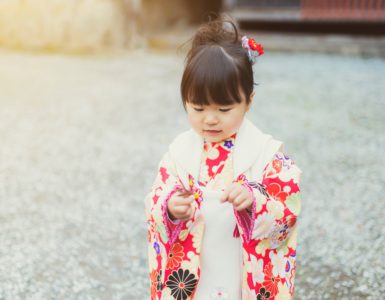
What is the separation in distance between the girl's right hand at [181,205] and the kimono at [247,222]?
3 centimetres

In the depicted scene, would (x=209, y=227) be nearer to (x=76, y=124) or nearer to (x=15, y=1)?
(x=76, y=124)

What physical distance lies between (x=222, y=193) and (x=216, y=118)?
0.83 feet

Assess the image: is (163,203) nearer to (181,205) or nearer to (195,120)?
(181,205)

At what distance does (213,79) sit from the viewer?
1.61 m

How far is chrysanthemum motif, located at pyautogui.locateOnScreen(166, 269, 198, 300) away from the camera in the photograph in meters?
1.73

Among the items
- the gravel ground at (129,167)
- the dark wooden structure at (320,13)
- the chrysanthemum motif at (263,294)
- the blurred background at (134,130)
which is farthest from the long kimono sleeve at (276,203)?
the dark wooden structure at (320,13)

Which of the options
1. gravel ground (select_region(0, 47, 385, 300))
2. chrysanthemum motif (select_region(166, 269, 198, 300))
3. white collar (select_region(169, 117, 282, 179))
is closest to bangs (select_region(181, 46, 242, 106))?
white collar (select_region(169, 117, 282, 179))

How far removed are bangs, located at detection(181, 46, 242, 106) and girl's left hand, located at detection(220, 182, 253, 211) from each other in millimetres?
289

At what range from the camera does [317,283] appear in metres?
2.68

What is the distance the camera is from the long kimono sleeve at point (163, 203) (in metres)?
1.64

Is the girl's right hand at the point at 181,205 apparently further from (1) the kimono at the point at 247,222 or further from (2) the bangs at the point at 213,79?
(2) the bangs at the point at 213,79

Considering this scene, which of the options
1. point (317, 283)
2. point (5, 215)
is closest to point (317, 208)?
point (317, 283)

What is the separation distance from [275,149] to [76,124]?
176 inches

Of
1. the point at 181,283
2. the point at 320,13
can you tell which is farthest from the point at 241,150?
the point at 320,13
